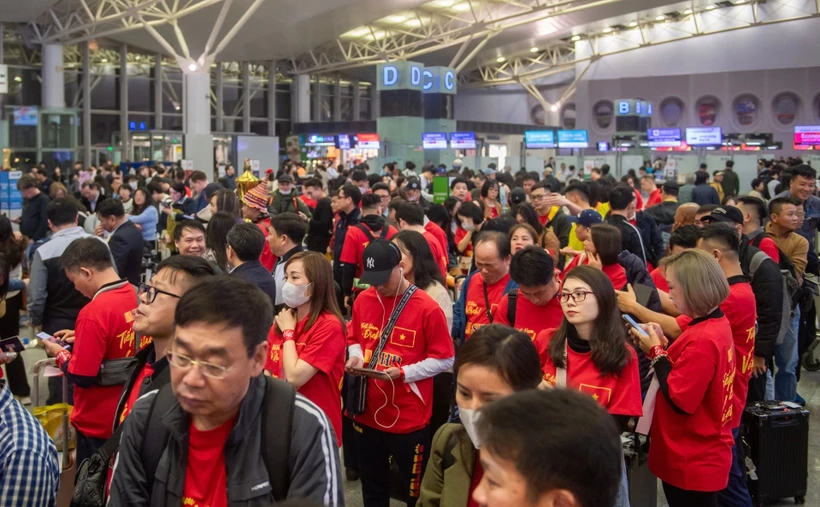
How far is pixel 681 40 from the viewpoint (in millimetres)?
37094

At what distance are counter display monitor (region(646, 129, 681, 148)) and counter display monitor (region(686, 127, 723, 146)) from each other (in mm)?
442

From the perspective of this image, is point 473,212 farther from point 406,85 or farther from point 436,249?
point 406,85

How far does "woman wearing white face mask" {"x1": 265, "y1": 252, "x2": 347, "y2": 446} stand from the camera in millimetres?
3680

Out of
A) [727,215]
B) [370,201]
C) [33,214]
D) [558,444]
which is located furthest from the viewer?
[33,214]

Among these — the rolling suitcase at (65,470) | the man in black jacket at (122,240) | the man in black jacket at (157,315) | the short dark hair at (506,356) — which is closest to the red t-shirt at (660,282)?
the short dark hair at (506,356)

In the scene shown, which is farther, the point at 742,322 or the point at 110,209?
the point at 110,209

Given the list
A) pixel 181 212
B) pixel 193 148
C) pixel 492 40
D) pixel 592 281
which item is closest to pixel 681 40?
pixel 492 40

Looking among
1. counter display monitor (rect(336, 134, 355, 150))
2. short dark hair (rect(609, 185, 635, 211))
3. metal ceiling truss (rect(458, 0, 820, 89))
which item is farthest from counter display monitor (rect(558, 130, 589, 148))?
short dark hair (rect(609, 185, 635, 211))

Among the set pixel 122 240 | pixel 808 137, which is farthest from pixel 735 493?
pixel 808 137

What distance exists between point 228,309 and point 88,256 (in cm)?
253

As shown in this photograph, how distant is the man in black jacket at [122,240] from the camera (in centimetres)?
715

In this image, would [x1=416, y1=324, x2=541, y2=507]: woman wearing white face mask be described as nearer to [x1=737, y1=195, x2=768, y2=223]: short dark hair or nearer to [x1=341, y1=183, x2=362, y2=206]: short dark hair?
[x1=737, y1=195, x2=768, y2=223]: short dark hair

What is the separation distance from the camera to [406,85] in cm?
2441

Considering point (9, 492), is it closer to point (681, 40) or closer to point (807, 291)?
point (807, 291)
